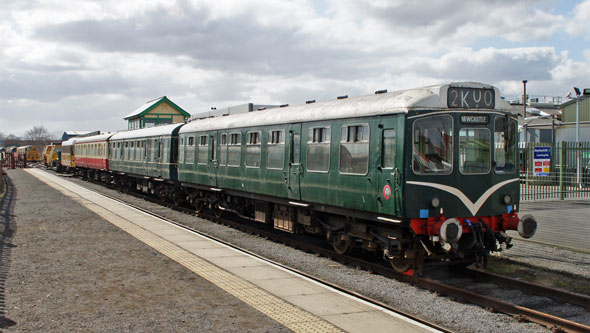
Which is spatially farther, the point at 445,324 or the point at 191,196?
the point at 191,196

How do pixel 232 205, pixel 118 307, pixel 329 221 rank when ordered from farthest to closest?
pixel 232 205, pixel 329 221, pixel 118 307

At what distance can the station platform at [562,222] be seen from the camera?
42.1 feet

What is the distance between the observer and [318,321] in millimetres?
6801

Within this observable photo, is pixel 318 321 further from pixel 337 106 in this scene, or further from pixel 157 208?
pixel 157 208

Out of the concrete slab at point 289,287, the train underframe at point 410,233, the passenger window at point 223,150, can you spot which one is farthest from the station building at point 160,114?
the concrete slab at point 289,287

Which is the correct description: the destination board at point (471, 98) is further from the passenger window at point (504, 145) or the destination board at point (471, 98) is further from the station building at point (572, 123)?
the station building at point (572, 123)

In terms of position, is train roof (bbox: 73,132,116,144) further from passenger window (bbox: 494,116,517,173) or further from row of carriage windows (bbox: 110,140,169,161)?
passenger window (bbox: 494,116,517,173)

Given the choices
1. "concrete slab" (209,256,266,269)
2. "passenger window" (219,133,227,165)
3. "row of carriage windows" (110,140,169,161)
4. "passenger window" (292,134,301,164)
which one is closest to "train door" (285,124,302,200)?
"passenger window" (292,134,301,164)

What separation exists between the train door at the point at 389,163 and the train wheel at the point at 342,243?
5.59 feet

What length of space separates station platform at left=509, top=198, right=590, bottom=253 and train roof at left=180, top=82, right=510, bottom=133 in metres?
4.99

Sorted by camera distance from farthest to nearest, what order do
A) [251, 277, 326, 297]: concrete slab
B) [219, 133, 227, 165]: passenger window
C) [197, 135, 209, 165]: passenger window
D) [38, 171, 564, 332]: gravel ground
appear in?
[197, 135, 209, 165]: passenger window, [219, 133, 227, 165]: passenger window, [251, 277, 326, 297]: concrete slab, [38, 171, 564, 332]: gravel ground

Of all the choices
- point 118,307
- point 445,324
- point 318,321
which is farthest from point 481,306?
point 118,307

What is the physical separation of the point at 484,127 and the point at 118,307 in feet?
21.9

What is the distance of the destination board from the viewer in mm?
9070
